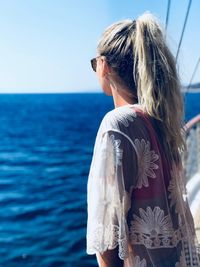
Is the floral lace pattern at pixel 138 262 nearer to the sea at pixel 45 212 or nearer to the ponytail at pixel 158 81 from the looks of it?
the ponytail at pixel 158 81

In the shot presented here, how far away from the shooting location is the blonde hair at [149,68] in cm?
152

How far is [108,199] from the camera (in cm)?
146

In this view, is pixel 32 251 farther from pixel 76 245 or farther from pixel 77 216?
pixel 77 216

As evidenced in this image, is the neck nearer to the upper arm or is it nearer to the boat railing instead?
the upper arm

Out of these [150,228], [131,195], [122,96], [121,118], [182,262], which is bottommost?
[182,262]

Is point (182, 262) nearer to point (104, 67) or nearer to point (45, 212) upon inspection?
point (104, 67)

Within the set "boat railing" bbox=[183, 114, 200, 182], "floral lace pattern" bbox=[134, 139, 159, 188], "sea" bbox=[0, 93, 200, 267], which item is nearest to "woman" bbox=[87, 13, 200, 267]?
"floral lace pattern" bbox=[134, 139, 159, 188]

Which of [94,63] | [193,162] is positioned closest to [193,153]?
[193,162]

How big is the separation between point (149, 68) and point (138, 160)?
0.29 meters

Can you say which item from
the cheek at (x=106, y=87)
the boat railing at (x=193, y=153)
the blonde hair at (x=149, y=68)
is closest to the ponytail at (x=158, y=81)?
the blonde hair at (x=149, y=68)

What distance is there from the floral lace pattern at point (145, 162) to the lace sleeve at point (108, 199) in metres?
0.06

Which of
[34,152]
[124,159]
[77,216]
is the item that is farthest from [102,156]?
[34,152]

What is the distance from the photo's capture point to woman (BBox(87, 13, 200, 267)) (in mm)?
1456

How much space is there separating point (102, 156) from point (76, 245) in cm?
644
